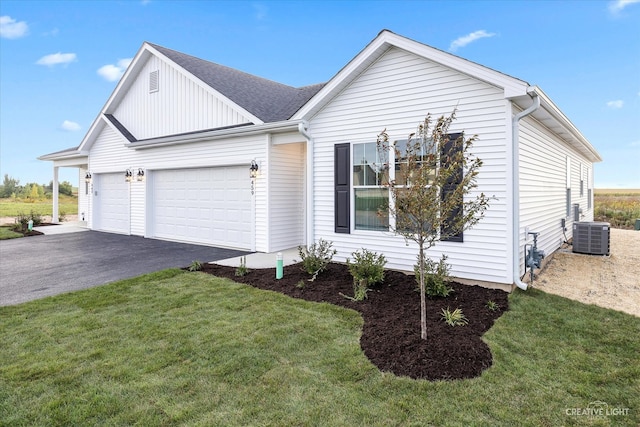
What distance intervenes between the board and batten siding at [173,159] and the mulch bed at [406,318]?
107 inches

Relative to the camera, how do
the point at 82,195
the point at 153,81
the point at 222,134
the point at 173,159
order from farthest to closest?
the point at 82,195
the point at 153,81
the point at 173,159
the point at 222,134

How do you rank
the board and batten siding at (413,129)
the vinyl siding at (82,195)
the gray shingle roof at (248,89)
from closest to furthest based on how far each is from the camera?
the board and batten siding at (413,129) → the gray shingle roof at (248,89) → the vinyl siding at (82,195)

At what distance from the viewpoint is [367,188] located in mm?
7051

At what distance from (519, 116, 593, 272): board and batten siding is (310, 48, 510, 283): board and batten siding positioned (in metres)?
0.74

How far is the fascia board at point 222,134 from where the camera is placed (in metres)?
8.32

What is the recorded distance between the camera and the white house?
18.8 feet

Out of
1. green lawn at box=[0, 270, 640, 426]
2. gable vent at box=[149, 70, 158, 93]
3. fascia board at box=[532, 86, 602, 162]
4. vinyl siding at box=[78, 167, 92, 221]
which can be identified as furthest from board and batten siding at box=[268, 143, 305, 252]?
vinyl siding at box=[78, 167, 92, 221]

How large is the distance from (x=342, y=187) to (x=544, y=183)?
15.3 ft

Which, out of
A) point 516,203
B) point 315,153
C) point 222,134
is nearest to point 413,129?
point 516,203

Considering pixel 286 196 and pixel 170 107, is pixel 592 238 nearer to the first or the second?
pixel 286 196

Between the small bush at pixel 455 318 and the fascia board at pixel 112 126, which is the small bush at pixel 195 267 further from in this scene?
the fascia board at pixel 112 126

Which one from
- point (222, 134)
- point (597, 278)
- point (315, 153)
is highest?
point (222, 134)

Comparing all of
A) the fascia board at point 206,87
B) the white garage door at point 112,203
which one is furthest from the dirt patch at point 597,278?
the white garage door at point 112,203

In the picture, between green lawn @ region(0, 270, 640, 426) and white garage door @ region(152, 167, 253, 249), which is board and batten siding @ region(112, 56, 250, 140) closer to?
white garage door @ region(152, 167, 253, 249)
